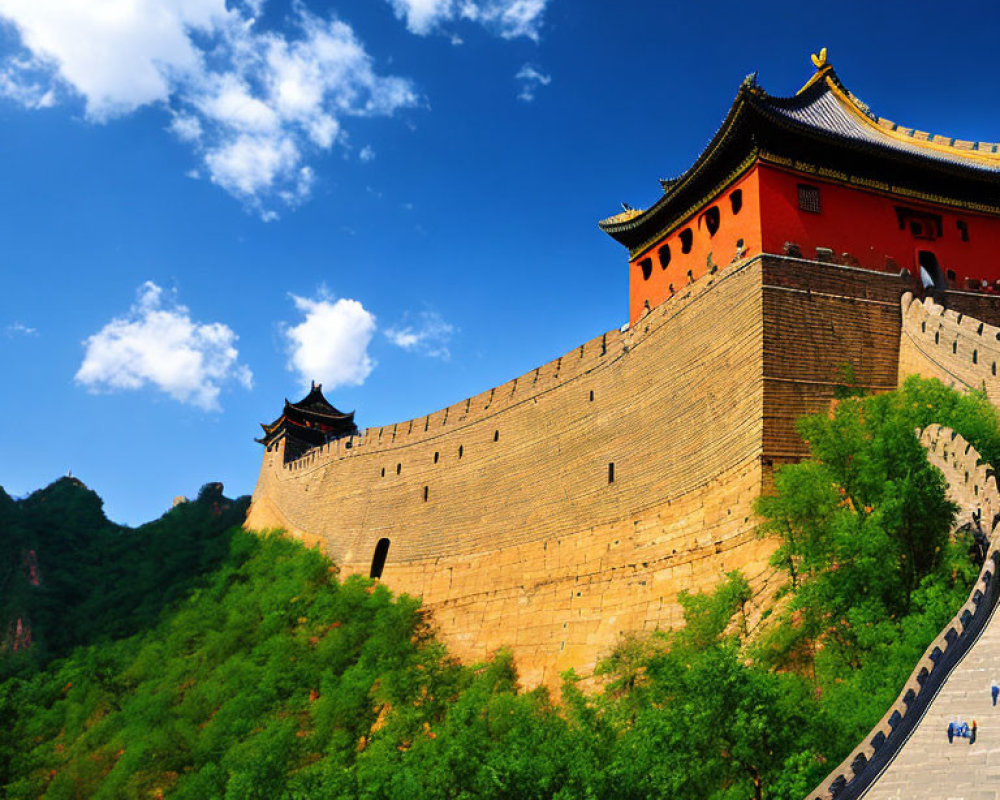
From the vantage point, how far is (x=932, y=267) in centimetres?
1712

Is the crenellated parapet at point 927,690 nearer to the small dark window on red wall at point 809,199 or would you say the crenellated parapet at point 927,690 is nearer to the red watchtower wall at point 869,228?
the red watchtower wall at point 869,228

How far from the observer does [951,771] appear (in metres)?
6.97

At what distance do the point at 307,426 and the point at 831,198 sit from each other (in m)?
25.8

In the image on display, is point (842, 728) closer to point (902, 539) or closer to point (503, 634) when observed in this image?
point (902, 539)

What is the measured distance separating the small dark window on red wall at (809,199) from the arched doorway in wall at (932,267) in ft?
8.10

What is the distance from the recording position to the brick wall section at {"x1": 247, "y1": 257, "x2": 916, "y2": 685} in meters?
14.4

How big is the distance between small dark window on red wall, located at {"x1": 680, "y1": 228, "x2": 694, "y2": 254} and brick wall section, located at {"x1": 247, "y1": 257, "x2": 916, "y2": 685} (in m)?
1.49

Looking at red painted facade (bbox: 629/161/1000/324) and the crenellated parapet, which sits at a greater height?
red painted facade (bbox: 629/161/1000/324)

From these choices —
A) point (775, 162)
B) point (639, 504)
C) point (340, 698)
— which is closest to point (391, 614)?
point (340, 698)

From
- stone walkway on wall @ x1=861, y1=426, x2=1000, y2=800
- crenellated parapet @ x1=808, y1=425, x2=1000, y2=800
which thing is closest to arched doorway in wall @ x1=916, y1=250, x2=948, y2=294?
crenellated parapet @ x1=808, y1=425, x2=1000, y2=800

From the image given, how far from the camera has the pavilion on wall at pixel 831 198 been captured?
15.9m

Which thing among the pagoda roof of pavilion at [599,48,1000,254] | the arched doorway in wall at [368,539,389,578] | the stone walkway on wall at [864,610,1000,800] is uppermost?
the pagoda roof of pavilion at [599,48,1000,254]

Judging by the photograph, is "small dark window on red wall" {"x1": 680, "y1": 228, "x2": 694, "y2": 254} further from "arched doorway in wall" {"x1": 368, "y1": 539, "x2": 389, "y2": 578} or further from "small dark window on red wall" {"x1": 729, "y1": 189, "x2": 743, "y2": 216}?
"arched doorway in wall" {"x1": 368, "y1": 539, "x2": 389, "y2": 578}

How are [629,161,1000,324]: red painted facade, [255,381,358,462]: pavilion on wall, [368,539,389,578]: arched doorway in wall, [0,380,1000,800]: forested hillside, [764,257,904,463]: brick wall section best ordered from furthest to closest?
[255,381,358,462]: pavilion on wall
[368,539,389,578]: arched doorway in wall
[629,161,1000,324]: red painted facade
[764,257,904,463]: brick wall section
[0,380,1000,800]: forested hillside
